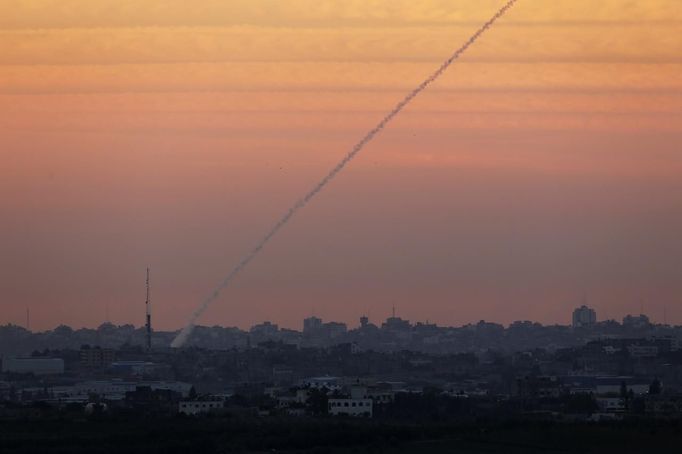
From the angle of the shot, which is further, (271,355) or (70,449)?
(271,355)

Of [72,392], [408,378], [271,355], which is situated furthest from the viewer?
[271,355]

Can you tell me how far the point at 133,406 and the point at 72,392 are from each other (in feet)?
123

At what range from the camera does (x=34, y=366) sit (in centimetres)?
18412

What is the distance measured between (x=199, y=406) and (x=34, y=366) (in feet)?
301

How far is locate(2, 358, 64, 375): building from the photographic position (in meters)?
180

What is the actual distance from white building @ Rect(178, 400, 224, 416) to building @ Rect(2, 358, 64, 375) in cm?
8223

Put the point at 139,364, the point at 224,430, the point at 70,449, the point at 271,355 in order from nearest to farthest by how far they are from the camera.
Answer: the point at 70,449 → the point at 224,430 → the point at 139,364 → the point at 271,355

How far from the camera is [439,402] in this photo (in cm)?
9994

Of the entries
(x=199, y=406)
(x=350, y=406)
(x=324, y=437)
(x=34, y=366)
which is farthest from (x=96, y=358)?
(x=324, y=437)

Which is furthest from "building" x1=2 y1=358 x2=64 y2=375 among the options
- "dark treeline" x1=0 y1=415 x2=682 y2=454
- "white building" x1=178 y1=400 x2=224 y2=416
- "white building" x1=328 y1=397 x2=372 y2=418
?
"dark treeline" x1=0 y1=415 x2=682 y2=454

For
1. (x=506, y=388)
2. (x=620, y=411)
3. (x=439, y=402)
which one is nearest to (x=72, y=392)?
(x=506, y=388)

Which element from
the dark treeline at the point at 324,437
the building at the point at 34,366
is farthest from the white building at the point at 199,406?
the building at the point at 34,366

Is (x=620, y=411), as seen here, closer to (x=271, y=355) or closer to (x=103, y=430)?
(x=103, y=430)

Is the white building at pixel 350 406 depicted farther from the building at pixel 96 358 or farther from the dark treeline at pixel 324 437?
the building at pixel 96 358
